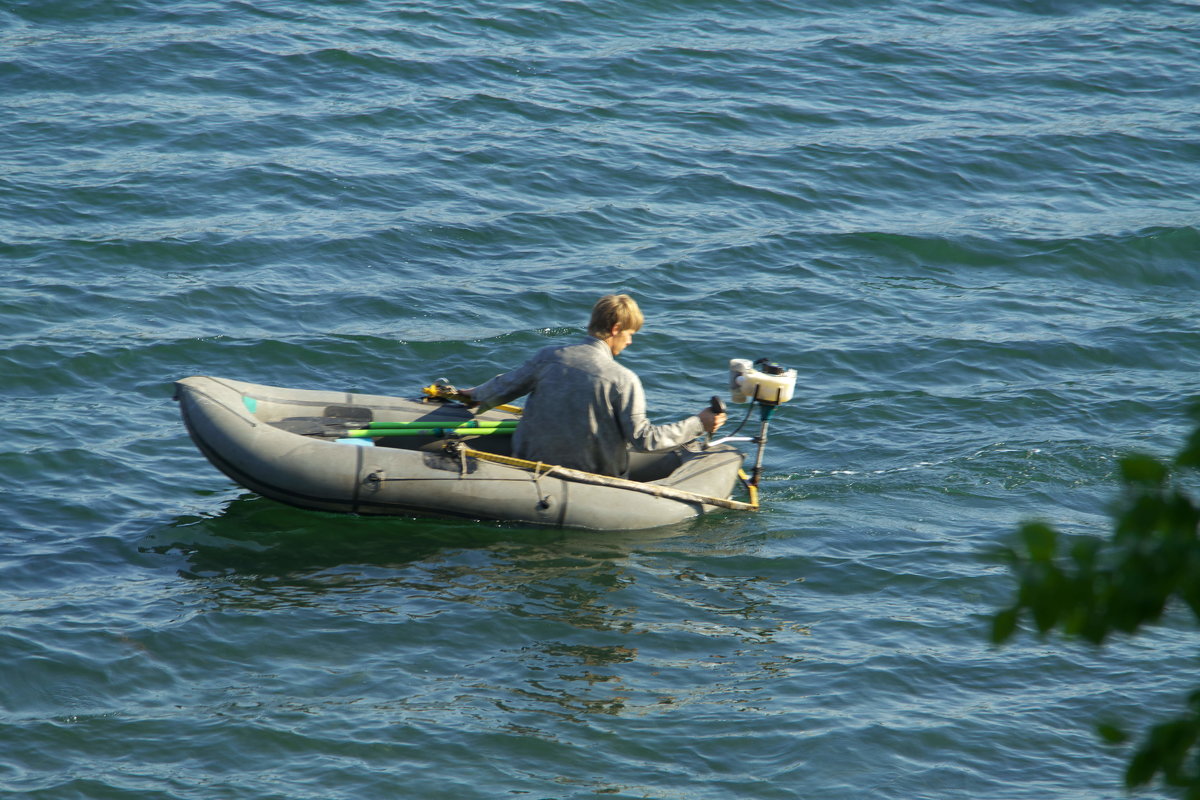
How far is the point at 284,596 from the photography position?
659 cm

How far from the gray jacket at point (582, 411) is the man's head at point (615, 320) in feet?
0.20

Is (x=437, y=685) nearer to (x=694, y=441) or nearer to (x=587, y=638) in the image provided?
(x=587, y=638)

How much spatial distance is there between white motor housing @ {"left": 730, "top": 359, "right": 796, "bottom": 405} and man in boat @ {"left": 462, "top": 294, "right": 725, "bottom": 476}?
8.6 inches

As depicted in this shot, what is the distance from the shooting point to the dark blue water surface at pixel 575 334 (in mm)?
5605

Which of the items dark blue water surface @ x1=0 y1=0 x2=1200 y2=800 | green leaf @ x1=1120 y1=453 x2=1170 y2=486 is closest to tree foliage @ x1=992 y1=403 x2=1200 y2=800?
green leaf @ x1=1120 y1=453 x2=1170 y2=486

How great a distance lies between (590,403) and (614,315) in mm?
512

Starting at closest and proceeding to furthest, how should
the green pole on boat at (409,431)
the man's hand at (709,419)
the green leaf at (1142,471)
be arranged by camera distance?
the green leaf at (1142,471) < the man's hand at (709,419) < the green pole on boat at (409,431)

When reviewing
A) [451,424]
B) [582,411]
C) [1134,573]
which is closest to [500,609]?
[582,411]

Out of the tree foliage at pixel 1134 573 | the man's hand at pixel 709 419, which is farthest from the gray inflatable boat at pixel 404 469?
the tree foliage at pixel 1134 573

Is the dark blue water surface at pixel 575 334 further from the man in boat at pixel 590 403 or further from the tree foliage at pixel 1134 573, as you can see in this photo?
the tree foliage at pixel 1134 573

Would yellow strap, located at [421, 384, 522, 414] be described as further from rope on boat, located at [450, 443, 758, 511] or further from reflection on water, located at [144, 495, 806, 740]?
reflection on water, located at [144, 495, 806, 740]

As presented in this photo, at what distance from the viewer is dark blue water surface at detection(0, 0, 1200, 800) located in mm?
5605

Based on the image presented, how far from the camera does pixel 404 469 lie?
7.19m

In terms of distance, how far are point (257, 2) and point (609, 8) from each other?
4665 mm
